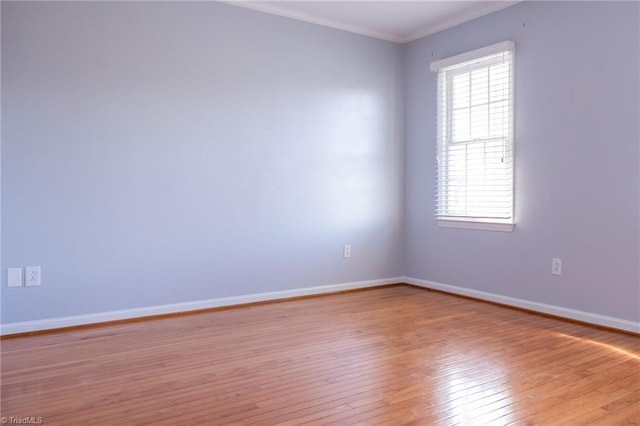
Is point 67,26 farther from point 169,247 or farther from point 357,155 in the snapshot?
point 357,155

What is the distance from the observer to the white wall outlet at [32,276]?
3.14 m

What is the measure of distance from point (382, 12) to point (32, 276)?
3.34m

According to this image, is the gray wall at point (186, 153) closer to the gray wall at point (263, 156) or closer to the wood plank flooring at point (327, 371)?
the gray wall at point (263, 156)

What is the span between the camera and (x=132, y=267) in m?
3.50

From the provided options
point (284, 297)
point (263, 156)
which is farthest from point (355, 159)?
point (284, 297)

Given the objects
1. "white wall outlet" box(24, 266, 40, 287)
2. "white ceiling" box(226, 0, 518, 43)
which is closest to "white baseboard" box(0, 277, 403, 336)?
"white wall outlet" box(24, 266, 40, 287)

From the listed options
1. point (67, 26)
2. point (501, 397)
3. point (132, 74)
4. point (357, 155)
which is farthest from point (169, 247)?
point (501, 397)

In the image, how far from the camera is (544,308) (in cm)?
367

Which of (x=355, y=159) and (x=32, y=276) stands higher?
(x=355, y=159)

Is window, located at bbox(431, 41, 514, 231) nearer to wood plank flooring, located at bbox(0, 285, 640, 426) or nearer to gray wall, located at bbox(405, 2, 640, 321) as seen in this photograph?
gray wall, located at bbox(405, 2, 640, 321)

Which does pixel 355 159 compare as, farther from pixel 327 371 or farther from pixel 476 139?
pixel 327 371

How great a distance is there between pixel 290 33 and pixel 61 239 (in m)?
2.43

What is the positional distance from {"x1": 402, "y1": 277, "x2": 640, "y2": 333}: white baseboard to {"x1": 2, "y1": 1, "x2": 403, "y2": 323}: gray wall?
61 centimetres

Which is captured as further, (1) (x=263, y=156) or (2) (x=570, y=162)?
(1) (x=263, y=156)
